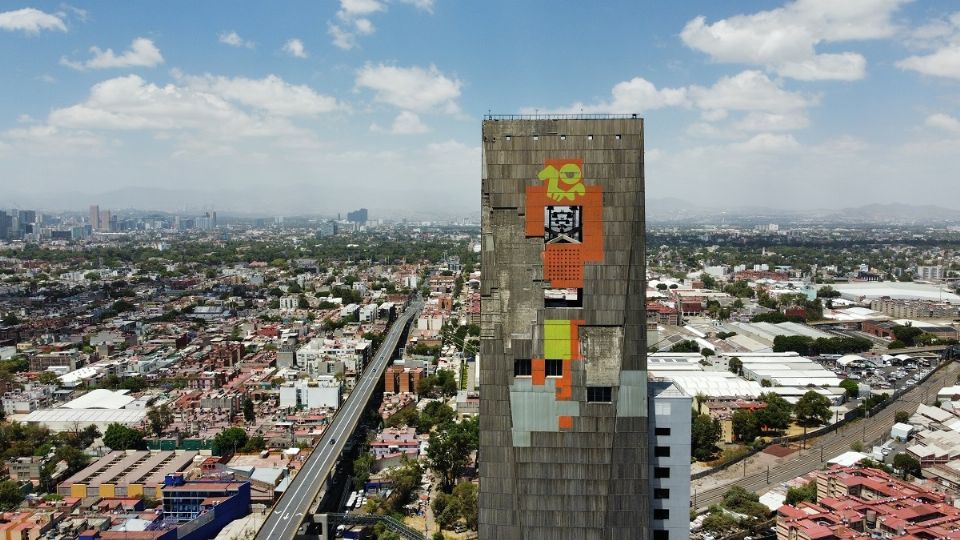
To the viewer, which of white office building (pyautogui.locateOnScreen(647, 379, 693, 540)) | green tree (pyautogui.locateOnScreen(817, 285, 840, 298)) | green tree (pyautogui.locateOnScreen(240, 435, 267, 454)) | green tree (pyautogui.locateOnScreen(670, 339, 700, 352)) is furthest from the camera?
green tree (pyautogui.locateOnScreen(817, 285, 840, 298))

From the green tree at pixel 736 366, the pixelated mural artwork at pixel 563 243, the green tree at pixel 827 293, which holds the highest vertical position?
the pixelated mural artwork at pixel 563 243

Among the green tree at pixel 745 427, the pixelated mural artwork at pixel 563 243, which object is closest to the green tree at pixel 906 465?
the green tree at pixel 745 427

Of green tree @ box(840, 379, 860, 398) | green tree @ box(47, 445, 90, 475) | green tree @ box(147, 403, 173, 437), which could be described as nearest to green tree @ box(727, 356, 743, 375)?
green tree @ box(840, 379, 860, 398)

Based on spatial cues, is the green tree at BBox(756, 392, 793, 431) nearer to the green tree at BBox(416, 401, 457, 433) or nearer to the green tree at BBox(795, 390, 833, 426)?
the green tree at BBox(795, 390, 833, 426)

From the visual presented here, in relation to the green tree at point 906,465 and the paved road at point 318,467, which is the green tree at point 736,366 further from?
the paved road at point 318,467

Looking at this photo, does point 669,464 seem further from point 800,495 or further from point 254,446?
point 254,446

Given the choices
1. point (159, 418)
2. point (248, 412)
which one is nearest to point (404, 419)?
point (248, 412)
